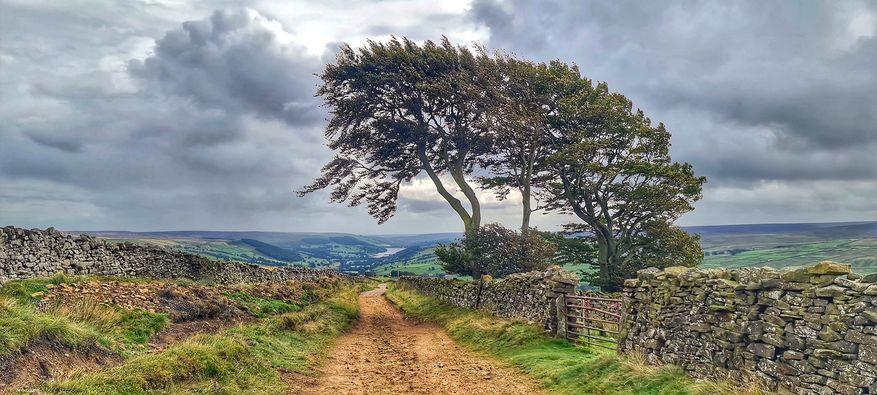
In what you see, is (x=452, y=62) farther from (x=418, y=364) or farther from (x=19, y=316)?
(x=19, y=316)

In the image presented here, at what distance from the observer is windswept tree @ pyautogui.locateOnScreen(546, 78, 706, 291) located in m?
32.8

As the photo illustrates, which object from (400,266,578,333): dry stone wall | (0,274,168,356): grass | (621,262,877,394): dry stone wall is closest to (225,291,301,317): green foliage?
(0,274,168,356): grass

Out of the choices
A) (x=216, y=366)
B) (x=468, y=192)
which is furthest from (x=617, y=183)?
Result: (x=216, y=366)

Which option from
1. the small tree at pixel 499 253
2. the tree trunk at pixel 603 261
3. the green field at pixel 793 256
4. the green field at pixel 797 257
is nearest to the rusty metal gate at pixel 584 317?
the green field at pixel 793 256

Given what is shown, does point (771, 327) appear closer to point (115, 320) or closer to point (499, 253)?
point (115, 320)

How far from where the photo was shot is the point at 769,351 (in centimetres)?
884

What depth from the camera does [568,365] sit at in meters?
12.9

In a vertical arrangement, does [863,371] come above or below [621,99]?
below

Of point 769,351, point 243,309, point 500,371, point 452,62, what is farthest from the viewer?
point 452,62

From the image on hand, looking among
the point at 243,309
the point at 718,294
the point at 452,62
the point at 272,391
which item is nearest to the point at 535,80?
the point at 452,62

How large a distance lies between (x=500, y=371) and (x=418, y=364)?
2.42 meters

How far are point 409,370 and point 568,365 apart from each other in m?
4.12

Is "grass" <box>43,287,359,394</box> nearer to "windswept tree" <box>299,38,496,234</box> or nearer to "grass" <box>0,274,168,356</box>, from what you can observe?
"grass" <box>0,274,168,356</box>

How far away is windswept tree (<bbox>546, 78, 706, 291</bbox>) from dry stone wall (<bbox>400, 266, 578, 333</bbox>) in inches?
429
